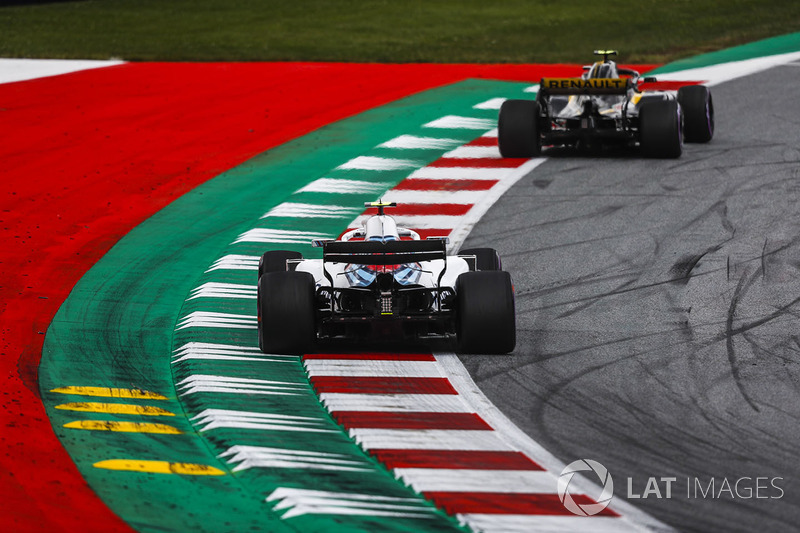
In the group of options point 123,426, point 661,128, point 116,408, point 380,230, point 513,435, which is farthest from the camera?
point 661,128

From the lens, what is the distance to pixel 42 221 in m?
18.0

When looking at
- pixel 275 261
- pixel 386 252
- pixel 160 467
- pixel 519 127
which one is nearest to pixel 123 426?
pixel 160 467

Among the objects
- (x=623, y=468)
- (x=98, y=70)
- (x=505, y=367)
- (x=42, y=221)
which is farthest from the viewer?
(x=98, y=70)

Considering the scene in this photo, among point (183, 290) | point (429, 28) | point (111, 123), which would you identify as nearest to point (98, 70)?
point (111, 123)

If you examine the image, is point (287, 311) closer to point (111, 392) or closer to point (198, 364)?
point (198, 364)

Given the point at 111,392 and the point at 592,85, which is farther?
the point at 592,85

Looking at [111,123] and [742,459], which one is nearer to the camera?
[742,459]

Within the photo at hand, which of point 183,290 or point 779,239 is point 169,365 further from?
point 779,239

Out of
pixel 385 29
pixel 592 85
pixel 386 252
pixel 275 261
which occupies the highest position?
pixel 385 29

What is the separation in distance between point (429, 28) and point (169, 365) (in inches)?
972

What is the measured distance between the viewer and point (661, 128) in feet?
66.9

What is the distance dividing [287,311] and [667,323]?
12.8 ft

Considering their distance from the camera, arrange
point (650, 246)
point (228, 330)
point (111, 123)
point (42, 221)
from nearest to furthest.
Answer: point (228, 330) → point (650, 246) → point (42, 221) → point (111, 123)

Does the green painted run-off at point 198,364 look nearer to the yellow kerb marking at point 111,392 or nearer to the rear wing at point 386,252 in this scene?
the yellow kerb marking at point 111,392
